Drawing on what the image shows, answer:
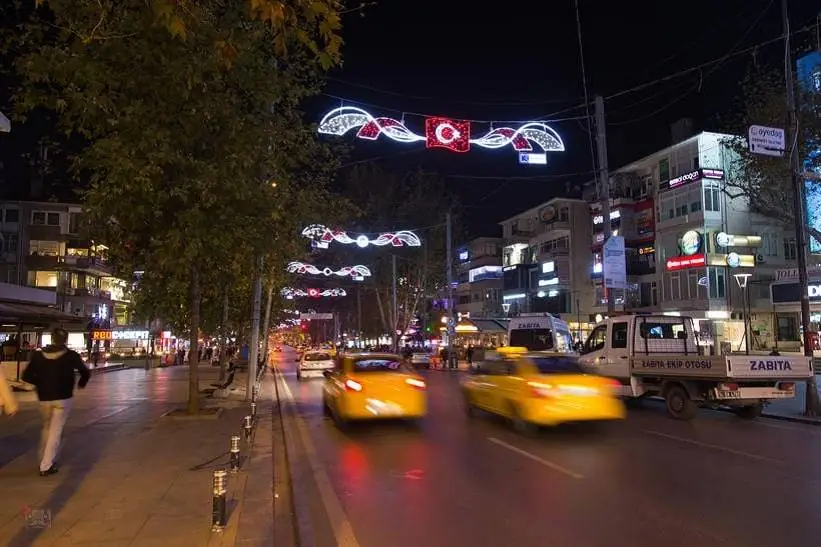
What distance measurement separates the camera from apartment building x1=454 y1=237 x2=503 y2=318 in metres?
70.8

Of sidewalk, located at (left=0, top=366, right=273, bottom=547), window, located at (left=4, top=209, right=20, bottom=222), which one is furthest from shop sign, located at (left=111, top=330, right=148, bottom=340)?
sidewalk, located at (left=0, top=366, right=273, bottom=547)

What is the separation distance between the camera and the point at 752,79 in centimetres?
2275

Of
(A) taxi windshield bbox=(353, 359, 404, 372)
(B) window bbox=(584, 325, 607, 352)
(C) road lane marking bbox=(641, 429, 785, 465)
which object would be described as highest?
(B) window bbox=(584, 325, 607, 352)

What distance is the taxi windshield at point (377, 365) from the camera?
13938mm

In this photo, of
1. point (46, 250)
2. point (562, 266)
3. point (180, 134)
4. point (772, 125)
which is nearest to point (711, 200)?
point (562, 266)

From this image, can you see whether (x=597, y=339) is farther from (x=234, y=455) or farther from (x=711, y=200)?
(x=711, y=200)

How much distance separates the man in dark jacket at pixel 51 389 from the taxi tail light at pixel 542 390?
746 cm

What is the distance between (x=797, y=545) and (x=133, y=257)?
13.5 meters

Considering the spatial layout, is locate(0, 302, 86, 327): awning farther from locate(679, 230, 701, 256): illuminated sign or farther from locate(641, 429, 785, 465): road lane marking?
locate(679, 230, 701, 256): illuminated sign

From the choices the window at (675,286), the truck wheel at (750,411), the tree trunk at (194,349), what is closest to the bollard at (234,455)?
the tree trunk at (194,349)

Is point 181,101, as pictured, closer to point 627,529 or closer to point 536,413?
point 536,413

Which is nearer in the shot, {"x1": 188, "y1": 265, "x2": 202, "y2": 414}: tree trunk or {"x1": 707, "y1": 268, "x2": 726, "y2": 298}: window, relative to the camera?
{"x1": 188, "y1": 265, "x2": 202, "y2": 414}: tree trunk

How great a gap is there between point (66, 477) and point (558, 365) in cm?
826

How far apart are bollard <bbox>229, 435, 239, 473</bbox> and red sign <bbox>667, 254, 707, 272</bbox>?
129 ft
